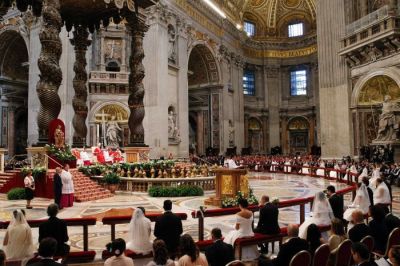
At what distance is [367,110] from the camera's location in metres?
21.7

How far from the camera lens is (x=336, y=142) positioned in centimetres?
2345

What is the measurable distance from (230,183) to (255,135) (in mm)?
33168

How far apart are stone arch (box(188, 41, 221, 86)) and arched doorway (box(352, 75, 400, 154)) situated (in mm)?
15482

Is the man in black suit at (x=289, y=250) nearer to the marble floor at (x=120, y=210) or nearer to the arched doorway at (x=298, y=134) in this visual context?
the marble floor at (x=120, y=210)

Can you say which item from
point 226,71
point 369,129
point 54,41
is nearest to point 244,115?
point 226,71

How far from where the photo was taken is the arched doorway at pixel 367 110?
68.9 ft

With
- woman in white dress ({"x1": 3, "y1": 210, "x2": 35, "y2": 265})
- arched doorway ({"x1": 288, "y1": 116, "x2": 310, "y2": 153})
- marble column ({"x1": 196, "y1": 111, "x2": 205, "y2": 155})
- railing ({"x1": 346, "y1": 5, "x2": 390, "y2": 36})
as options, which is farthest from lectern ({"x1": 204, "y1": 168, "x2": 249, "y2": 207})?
arched doorway ({"x1": 288, "y1": 116, "x2": 310, "y2": 153})

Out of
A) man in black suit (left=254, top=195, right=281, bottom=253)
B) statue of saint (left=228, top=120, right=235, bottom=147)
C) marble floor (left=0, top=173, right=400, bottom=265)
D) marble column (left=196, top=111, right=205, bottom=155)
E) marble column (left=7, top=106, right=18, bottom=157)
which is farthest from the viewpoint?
statue of saint (left=228, top=120, right=235, bottom=147)

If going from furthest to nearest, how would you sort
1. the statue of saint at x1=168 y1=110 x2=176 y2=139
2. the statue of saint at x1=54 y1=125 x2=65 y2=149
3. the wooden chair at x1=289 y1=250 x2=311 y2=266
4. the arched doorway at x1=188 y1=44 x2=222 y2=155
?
the arched doorway at x1=188 y1=44 x2=222 y2=155 → the statue of saint at x1=168 y1=110 x2=176 y2=139 → the statue of saint at x1=54 y1=125 x2=65 y2=149 → the wooden chair at x1=289 y1=250 x2=311 y2=266

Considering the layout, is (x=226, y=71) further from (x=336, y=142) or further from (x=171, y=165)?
(x=171, y=165)

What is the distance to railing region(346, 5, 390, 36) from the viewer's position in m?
19.2

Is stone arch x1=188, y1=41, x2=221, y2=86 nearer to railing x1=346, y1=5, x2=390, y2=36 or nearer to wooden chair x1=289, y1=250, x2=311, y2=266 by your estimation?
railing x1=346, y1=5, x2=390, y2=36

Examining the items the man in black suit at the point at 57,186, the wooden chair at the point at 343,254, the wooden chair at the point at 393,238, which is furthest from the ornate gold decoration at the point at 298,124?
the wooden chair at the point at 343,254

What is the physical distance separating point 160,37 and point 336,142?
533 inches
